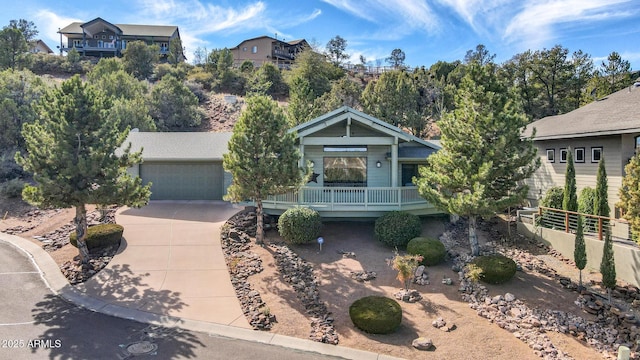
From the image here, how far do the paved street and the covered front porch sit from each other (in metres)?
7.95

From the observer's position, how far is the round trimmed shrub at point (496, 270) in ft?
40.2

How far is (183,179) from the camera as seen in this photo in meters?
22.2

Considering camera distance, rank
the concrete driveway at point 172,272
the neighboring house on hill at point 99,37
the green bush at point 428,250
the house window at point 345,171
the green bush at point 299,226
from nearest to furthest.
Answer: the concrete driveway at point 172,272 → the green bush at point 428,250 → the green bush at point 299,226 → the house window at point 345,171 → the neighboring house on hill at point 99,37

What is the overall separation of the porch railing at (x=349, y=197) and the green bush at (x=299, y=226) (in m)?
1.25

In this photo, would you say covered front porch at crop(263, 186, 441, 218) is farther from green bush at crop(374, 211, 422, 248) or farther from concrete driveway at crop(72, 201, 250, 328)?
concrete driveway at crop(72, 201, 250, 328)

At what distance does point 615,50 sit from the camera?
109 ft

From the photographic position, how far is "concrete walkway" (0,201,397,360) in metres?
9.90

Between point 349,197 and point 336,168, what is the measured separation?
2.53 m

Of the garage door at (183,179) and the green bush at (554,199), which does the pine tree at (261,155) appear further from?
the green bush at (554,199)

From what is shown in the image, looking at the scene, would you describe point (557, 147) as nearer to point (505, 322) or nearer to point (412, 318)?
point (505, 322)

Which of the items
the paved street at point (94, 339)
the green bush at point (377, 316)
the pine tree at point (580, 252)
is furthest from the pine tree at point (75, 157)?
the pine tree at point (580, 252)

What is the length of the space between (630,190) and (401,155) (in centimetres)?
984

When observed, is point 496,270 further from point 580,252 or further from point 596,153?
point 596,153

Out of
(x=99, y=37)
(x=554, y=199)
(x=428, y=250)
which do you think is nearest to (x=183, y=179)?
(x=428, y=250)
